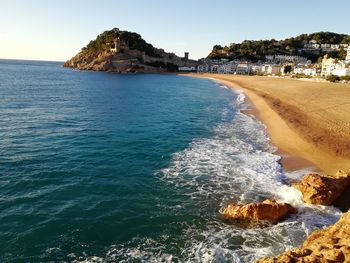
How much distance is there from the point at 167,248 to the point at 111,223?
341cm

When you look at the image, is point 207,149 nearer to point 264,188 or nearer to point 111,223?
point 264,188

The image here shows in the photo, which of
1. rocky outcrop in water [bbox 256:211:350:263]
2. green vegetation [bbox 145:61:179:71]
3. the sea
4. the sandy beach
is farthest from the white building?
rocky outcrop in water [bbox 256:211:350:263]

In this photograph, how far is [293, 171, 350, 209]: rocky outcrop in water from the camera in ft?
61.4

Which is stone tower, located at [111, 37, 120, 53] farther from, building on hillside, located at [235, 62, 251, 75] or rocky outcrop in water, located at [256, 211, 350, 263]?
Result: rocky outcrop in water, located at [256, 211, 350, 263]

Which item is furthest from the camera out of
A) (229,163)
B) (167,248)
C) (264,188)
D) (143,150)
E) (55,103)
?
(55,103)

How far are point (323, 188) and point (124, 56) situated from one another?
148 m

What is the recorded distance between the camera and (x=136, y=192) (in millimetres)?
19922

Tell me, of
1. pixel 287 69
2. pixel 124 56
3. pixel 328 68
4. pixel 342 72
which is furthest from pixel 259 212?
pixel 124 56

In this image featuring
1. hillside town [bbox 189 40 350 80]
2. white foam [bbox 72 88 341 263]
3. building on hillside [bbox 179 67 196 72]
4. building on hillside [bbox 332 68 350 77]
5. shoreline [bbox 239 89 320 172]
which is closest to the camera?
white foam [bbox 72 88 341 263]

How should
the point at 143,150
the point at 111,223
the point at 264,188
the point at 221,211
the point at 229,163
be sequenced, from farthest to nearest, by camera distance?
the point at 143,150 → the point at 229,163 → the point at 264,188 → the point at 221,211 → the point at 111,223

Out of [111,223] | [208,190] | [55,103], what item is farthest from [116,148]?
[55,103]

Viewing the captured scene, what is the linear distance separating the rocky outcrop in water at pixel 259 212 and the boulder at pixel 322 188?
7.90 feet

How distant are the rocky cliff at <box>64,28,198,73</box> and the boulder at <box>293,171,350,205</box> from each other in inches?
5599

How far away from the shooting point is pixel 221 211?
A: 1786 centimetres
